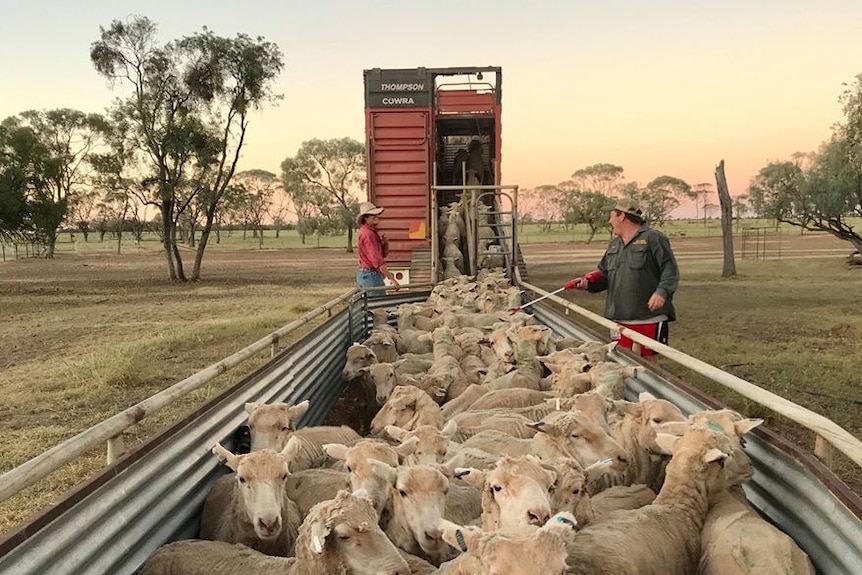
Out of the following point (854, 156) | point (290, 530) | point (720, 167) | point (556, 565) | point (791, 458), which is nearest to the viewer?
point (556, 565)

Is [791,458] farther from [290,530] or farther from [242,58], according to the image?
[242,58]

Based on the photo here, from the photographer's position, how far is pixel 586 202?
78.5 meters

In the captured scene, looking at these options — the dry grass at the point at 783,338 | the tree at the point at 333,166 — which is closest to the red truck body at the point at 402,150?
the dry grass at the point at 783,338

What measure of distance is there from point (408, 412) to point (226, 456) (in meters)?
1.69

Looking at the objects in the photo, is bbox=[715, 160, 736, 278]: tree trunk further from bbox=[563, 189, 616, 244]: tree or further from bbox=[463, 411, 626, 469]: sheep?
bbox=[563, 189, 616, 244]: tree

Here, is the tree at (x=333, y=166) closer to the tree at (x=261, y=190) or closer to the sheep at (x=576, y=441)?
the tree at (x=261, y=190)

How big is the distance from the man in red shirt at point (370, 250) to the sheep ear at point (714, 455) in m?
6.99

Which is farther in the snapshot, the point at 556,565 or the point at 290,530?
the point at 290,530

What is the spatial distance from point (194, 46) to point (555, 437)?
93.3 ft

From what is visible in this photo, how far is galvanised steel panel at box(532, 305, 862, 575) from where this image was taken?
2301mm

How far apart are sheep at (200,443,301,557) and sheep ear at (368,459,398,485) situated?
45cm

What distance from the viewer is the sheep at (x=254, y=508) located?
3289mm

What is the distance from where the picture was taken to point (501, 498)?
287 cm

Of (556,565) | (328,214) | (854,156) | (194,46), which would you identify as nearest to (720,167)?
(854,156)
